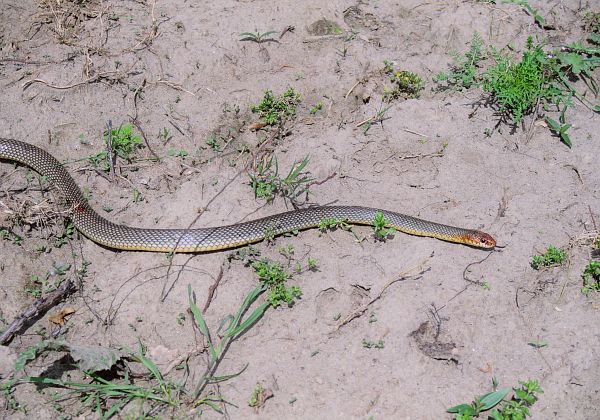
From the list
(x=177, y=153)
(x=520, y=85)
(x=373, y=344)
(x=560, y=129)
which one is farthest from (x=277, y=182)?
(x=560, y=129)

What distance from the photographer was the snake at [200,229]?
5.86m

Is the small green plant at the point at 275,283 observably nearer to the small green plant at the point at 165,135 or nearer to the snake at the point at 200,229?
the snake at the point at 200,229

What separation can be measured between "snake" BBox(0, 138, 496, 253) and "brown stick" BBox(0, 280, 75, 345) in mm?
643

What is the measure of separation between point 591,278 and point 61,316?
5.49m

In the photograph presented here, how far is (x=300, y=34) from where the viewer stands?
7828 mm

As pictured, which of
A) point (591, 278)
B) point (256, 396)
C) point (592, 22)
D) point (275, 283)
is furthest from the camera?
point (592, 22)

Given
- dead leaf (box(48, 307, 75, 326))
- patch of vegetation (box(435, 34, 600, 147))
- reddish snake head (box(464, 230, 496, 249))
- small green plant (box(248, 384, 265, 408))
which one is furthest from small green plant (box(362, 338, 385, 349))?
patch of vegetation (box(435, 34, 600, 147))

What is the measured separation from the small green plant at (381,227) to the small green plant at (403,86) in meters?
2.07

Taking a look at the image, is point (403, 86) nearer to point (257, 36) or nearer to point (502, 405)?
point (257, 36)

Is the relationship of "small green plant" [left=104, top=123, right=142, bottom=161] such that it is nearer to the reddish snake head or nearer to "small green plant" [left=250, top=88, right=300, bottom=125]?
"small green plant" [left=250, top=88, right=300, bottom=125]

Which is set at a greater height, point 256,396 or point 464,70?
point 464,70

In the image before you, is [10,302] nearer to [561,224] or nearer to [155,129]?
[155,129]

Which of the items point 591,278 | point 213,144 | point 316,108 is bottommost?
point 591,278

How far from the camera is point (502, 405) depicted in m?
4.86
